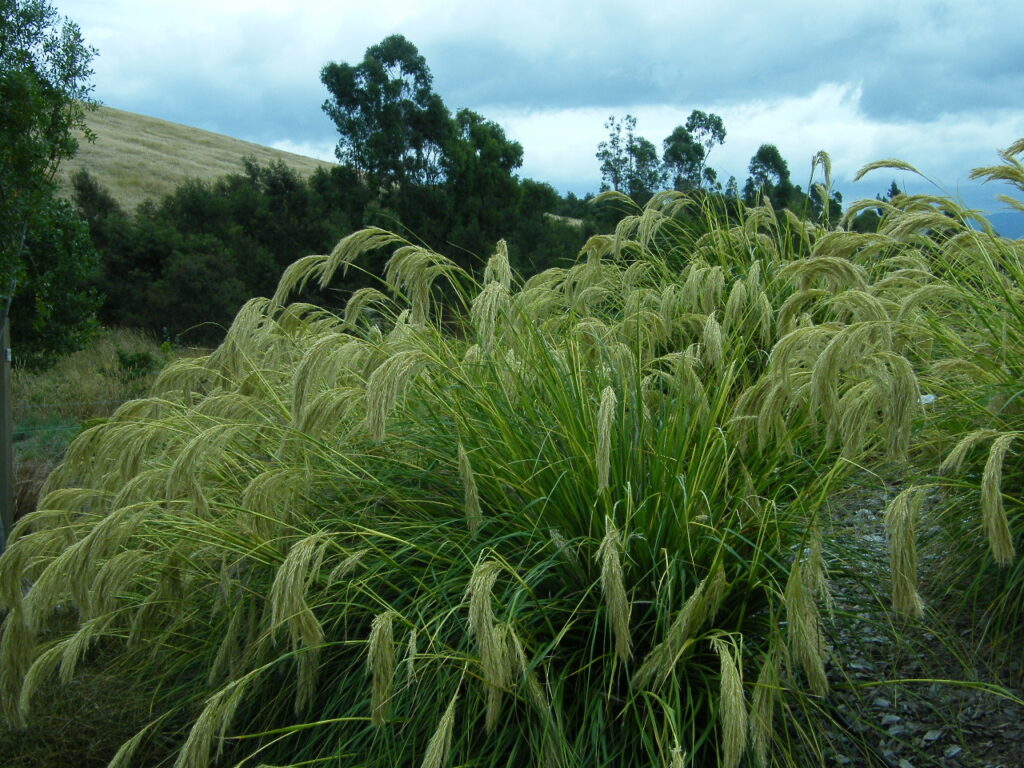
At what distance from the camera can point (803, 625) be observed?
222cm

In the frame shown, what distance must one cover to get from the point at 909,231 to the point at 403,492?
234cm

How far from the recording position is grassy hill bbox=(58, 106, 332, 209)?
31.3 metres

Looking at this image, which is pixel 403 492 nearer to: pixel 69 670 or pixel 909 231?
pixel 69 670

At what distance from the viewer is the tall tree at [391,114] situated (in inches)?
637

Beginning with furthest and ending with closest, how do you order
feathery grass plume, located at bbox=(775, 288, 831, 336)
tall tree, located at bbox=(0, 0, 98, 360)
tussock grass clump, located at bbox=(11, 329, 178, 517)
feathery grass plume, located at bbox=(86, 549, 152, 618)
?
tussock grass clump, located at bbox=(11, 329, 178, 517)
tall tree, located at bbox=(0, 0, 98, 360)
feathery grass plume, located at bbox=(775, 288, 831, 336)
feathery grass plume, located at bbox=(86, 549, 152, 618)

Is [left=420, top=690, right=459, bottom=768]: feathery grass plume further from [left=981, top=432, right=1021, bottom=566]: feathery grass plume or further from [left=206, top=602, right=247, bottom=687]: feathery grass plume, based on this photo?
[left=981, top=432, right=1021, bottom=566]: feathery grass plume

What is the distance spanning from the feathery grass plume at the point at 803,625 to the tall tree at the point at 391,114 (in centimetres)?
1518

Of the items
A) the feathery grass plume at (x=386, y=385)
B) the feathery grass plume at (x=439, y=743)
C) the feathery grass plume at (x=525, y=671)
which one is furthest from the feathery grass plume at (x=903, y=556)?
the feathery grass plume at (x=386, y=385)

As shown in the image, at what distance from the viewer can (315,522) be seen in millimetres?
3287

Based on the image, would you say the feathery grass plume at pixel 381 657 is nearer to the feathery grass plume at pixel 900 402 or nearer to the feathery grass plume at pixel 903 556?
the feathery grass plume at pixel 903 556

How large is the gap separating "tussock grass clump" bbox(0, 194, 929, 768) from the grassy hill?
22.0 m

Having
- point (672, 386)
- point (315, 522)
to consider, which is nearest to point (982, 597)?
point (672, 386)

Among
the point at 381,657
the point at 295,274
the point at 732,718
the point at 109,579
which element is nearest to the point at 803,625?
the point at 732,718

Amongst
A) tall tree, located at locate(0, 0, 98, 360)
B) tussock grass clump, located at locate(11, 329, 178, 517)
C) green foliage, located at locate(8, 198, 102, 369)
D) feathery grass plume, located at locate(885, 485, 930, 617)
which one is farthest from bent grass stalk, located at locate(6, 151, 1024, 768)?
tussock grass clump, located at locate(11, 329, 178, 517)
